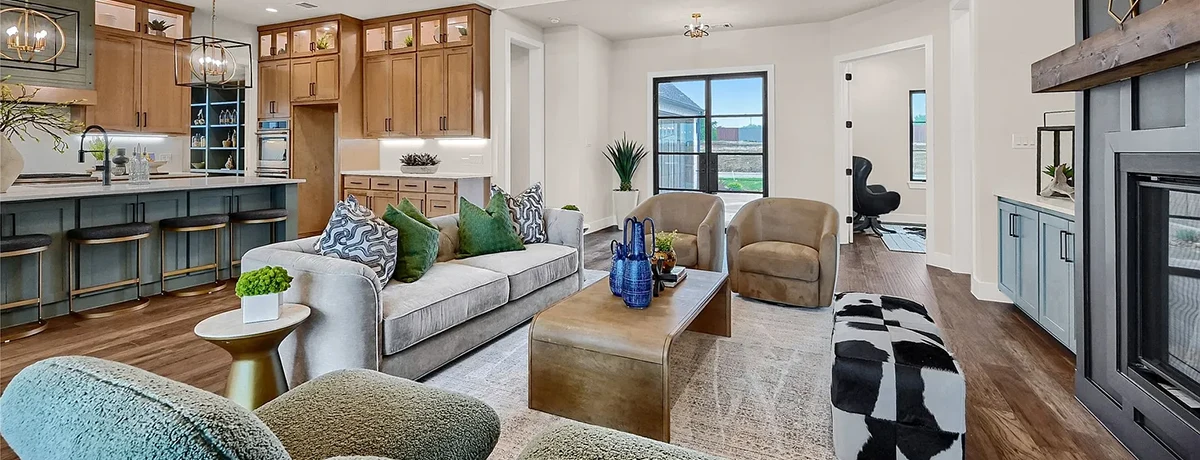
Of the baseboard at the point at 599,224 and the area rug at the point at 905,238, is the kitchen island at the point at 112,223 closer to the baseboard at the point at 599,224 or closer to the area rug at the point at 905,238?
the baseboard at the point at 599,224

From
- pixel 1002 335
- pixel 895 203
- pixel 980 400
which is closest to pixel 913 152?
pixel 895 203

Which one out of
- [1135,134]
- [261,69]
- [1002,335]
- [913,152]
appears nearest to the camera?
[1135,134]

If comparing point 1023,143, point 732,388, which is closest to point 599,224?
point 1023,143

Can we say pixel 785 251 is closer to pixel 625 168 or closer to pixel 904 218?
pixel 625 168

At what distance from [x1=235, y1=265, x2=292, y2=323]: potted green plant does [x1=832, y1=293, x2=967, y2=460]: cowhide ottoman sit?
→ 2092mm

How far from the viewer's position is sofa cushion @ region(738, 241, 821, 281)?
13.0 feet

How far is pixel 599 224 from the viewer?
8.28 m

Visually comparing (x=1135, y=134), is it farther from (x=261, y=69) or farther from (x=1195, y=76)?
(x=261, y=69)

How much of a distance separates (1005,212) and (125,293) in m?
6.20

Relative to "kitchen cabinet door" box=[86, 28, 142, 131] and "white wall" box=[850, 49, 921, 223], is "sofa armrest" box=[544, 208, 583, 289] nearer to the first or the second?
"kitchen cabinet door" box=[86, 28, 142, 131]

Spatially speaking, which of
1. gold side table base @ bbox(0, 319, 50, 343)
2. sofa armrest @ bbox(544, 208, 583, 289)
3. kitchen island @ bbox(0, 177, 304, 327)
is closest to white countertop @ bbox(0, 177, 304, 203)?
kitchen island @ bbox(0, 177, 304, 327)

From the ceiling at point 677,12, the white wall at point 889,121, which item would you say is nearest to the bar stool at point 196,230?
the ceiling at point 677,12

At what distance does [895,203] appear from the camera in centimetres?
795

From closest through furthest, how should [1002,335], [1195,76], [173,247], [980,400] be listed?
1. [1195,76]
2. [980,400]
3. [1002,335]
4. [173,247]
